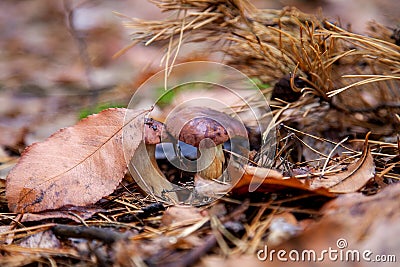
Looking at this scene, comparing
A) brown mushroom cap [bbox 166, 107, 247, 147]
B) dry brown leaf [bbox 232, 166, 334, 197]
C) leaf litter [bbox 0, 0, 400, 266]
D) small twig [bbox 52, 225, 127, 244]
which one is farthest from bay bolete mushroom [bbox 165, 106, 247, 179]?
small twig [bbox 52, 225, 127, 244]

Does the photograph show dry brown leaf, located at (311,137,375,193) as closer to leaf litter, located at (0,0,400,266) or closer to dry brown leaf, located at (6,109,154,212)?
leaf litter, located at (0,0,400,266)

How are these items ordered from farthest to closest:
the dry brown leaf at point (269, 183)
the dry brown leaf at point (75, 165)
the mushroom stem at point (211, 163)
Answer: the mushroom stem at point (211, 163) < the dry brown leaf at point (75, 165) < the dry brown leaf at point (269, 183)

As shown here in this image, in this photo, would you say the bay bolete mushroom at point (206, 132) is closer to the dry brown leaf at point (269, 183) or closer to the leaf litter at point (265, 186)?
the leaf litter at point (265, 186)

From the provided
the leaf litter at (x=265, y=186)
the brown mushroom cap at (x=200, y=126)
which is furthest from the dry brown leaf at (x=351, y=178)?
the brown mushroom cap at (x=200, y=126)

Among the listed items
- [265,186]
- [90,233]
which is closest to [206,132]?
[265,186]

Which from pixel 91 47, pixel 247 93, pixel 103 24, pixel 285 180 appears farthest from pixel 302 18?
pixel 103 24

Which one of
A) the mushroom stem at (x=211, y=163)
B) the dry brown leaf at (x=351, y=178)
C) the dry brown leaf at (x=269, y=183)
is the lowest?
the mushroom stem at (x=211, y=163)

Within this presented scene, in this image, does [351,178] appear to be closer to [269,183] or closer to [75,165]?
[269,183]
